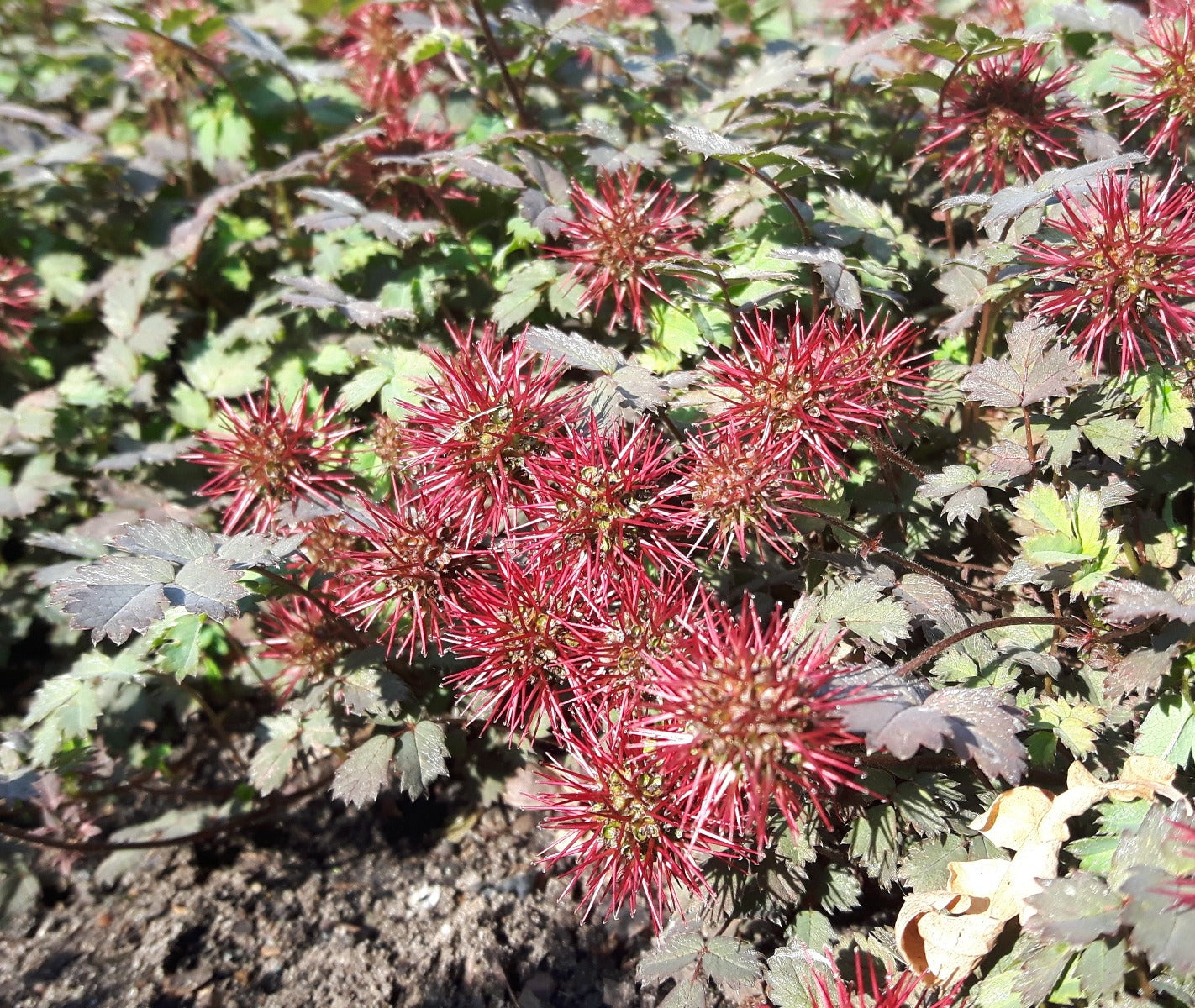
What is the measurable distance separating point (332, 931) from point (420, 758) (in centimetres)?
66

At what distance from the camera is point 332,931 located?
2.52m

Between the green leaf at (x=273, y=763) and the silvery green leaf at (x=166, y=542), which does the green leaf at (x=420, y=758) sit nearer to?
the green leaf at (x=273, y=763)

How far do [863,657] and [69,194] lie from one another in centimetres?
330

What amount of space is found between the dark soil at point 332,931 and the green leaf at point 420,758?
1.69 ft

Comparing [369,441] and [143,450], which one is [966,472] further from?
[143,450]

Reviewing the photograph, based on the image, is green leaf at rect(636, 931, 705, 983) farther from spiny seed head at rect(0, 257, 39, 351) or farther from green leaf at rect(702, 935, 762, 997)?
spiny seed head at rect(0, 257, 39, 351)

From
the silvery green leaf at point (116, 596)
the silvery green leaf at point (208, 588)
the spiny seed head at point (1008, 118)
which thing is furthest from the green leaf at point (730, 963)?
the spiny seed head at point (1008, 118)

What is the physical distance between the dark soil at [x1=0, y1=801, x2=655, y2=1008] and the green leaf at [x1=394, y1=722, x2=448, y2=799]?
52 centimetres

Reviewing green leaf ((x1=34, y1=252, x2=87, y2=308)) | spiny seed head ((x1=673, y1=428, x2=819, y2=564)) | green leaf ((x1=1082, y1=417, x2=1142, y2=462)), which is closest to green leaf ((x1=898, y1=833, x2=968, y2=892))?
spiny seed head ((x1=673, y1=428, x2=819, y2=564))

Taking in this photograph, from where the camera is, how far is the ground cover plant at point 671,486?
73.3 inches

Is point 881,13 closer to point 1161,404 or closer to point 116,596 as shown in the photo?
point 1161,404

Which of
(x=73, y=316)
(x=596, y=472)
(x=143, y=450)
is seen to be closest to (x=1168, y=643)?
(x=596, y=472)

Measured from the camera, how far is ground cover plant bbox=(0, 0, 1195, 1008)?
1862mm

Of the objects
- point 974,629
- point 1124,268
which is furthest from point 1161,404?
point 974,629
